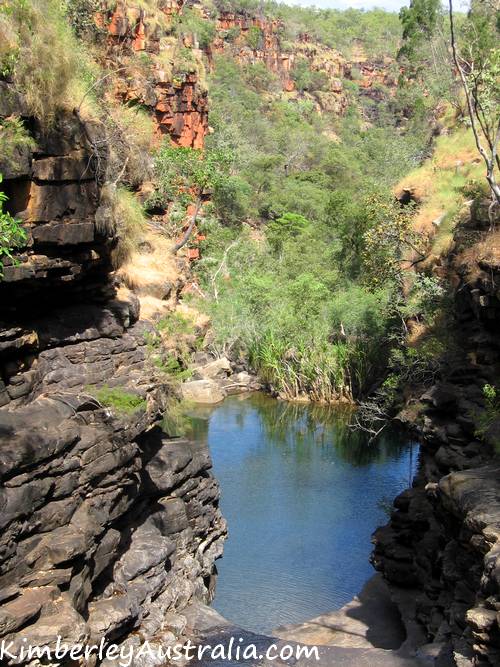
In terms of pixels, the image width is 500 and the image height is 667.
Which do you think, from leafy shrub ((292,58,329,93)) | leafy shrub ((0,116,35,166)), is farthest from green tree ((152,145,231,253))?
leafy shrub ((292,58,329,93))

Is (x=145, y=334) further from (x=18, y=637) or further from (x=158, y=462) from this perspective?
(x=18, y=637)

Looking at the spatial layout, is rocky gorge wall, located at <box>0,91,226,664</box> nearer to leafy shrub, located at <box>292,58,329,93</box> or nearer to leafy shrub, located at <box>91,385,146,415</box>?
leafy shrub, located at <box>91,385,146,415</box>

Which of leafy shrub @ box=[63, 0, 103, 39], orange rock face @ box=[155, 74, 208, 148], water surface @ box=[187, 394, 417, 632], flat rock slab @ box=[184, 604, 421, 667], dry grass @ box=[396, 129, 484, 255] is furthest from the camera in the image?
orange rock face @ box=[155, 74, 208, 148]

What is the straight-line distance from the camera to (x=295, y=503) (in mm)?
22234

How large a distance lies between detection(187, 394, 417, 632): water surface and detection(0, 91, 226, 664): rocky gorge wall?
4107 millimetres

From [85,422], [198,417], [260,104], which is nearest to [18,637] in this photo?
[85,422]

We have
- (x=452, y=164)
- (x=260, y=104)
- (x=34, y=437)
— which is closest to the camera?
(x=34, y=437)

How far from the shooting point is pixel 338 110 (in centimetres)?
9606

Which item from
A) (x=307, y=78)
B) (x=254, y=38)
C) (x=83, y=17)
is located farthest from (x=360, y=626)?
(x=307, y=78)

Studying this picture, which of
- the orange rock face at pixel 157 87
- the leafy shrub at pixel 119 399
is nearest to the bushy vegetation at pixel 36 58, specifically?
the leafy shrub at pixel 119 399

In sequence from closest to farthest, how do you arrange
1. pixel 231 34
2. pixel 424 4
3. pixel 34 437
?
pixel 34 437, pixel 424 4, pixel 231 34

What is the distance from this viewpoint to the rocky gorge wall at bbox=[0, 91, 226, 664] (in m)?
9.43

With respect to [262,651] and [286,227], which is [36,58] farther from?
[286,227]

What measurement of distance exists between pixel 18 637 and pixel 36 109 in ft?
23.7
